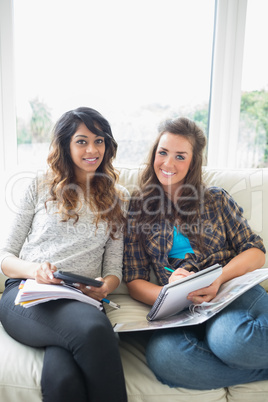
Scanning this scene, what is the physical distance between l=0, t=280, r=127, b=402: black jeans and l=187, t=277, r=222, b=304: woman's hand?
306 millimetres

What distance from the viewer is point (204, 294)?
1.19 meters

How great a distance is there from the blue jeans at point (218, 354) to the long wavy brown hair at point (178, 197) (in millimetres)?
394

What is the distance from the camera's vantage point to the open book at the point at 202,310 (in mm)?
1077

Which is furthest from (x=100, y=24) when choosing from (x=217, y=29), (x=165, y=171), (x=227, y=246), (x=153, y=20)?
(x=227, y=246)

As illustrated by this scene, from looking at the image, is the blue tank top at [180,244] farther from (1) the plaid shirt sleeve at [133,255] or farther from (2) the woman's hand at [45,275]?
(2) the woman's hand at [45,275]

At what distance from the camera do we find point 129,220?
56.4 inches

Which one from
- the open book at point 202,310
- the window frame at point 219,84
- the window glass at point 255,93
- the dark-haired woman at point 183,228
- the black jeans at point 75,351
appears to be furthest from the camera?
the window glass at point 255,93

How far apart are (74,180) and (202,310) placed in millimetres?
722


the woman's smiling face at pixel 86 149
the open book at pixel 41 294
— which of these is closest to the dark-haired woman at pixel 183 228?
the woman's smiling face at pixel 86 149

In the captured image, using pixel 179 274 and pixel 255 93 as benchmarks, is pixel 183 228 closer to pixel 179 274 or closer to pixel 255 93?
pixel 179 274

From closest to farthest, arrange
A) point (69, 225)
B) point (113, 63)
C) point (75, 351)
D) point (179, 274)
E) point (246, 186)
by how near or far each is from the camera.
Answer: point (75, 351) < point (179, 274) < point (69, 225) < point (246, 186) < point (113, 63)

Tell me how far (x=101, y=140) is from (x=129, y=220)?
0.34 metres

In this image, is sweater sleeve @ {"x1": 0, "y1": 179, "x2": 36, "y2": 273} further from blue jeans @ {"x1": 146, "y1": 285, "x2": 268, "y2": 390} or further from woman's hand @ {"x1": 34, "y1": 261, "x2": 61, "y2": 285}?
blue jeans @ {"x1": 146, "y1": 285, "x2": 268, "y2": 390}

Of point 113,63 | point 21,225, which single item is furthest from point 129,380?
point 113,63
